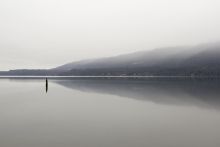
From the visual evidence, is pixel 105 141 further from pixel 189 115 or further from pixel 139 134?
pixel 189 115

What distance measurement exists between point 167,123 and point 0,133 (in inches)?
527

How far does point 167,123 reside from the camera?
2534 centimetres

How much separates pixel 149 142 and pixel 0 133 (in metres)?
10.3

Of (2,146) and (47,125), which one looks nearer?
(2,146)

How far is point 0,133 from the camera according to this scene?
811 inches

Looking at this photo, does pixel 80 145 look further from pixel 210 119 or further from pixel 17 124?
pixel 210 119

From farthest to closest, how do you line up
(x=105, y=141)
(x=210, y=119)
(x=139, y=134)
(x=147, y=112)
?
1. (x=147, y=112)
2. (x=210, y=119)
3. (x=139, y=134)
4. (x=105, y=141)

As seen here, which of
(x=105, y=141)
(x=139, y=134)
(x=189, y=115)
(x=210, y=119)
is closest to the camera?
(x=105, y=141)

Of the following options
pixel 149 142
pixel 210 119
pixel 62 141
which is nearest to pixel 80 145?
pixel 62 141

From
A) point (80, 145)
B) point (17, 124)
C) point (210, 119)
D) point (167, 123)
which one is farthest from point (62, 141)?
point (210, 119)

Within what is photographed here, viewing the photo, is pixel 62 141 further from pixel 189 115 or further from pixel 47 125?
→ pixel 189 115

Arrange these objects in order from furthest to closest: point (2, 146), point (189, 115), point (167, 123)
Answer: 1. point (189, 115)
2. point (167, 123)
3. point (2, 146)

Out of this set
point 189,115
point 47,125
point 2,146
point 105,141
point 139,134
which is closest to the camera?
point 2,146

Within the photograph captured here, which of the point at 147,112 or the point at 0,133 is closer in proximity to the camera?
the point at 0,133
